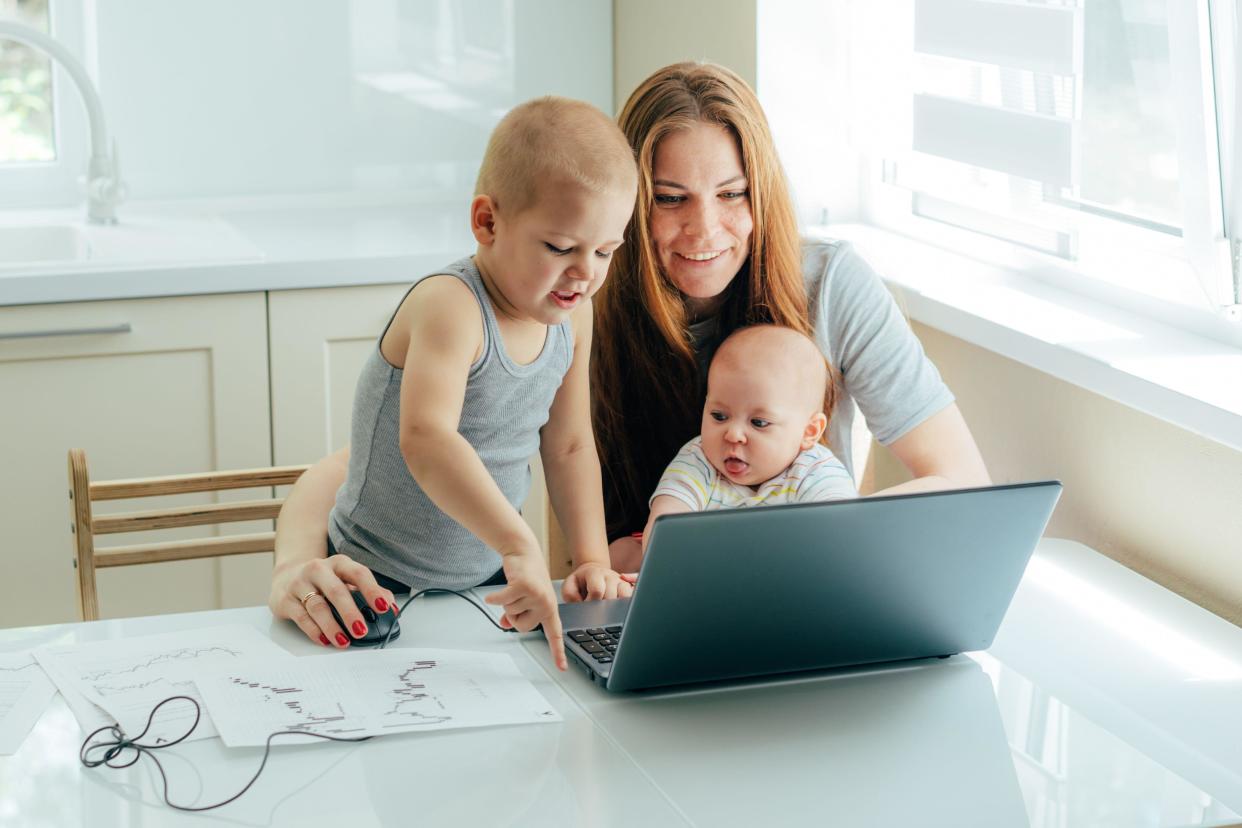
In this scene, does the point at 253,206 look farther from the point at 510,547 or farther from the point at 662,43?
the point at 510,547

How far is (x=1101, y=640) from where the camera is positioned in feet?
4.41

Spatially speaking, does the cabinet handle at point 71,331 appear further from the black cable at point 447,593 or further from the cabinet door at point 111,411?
the black cable at point 447,593

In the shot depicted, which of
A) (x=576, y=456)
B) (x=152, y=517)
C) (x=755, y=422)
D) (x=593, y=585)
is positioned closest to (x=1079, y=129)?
(x=755, y=422)

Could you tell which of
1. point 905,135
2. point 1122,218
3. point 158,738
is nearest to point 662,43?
point 905,135

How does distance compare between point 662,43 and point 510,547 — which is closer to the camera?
point 510,547

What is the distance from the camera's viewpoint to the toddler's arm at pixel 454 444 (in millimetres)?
1188

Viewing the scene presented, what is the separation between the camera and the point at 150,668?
118 cm

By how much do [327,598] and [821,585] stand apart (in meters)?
0.45

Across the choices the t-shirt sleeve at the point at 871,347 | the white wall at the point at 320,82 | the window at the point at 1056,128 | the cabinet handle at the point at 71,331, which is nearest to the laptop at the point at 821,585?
the t-shirt sleeve at the point at 871,347

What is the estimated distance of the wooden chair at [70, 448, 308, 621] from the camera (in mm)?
1716

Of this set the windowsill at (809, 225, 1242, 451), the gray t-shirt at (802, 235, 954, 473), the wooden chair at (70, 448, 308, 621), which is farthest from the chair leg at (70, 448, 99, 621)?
the windowsill at (809, 225, 1242, 451)

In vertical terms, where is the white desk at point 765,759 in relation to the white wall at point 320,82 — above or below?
below

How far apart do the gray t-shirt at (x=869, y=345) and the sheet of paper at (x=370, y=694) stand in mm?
666

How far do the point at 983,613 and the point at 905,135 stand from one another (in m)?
1.26
